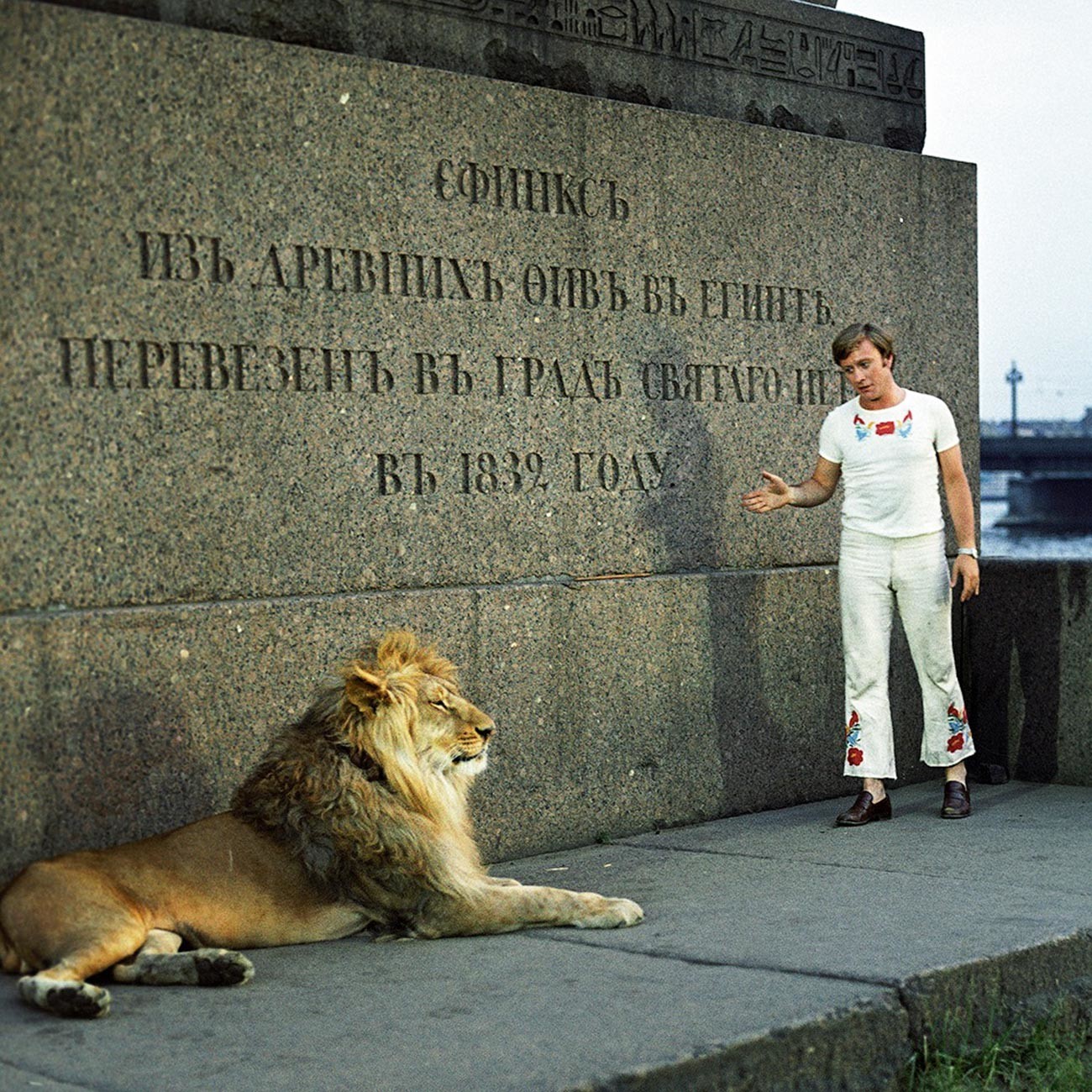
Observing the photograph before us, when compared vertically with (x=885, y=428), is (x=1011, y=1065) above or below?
below

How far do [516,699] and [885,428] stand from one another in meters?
A: 1.91

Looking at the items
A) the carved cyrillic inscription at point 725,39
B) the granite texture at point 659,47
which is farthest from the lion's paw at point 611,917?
the carved cyrillic inscription at point 725,39

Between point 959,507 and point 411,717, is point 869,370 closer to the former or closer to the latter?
point 959,507

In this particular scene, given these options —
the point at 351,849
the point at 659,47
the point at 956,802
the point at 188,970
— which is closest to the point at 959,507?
the point at 956,802

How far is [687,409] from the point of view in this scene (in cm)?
791

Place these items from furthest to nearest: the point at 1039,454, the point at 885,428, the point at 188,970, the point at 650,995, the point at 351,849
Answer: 1. the point at 1039,454
2. the point at 885,428
3. the point at 351,849
4. the point at 188,970
5. the point at 650,995

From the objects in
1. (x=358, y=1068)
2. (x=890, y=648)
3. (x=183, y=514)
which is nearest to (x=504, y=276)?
(x=183, y=514)

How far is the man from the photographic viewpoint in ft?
24.7

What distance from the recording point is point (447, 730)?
18.7 feet

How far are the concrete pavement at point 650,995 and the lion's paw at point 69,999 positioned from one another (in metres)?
0.04

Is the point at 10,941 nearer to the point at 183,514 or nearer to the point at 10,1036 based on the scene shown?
the point at 10,1036

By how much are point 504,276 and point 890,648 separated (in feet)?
9.06

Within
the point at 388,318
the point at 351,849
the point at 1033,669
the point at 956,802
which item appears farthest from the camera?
the point at 1033,669

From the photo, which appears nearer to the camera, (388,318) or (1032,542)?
(388,318)
